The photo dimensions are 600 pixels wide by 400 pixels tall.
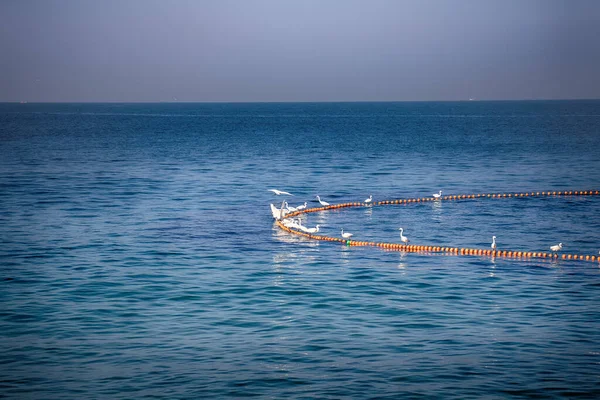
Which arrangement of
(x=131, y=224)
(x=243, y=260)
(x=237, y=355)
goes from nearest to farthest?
(x=237, y=355) < (x=243, y=260) < (x=131, y=224)

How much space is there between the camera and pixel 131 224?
4288 centimetres

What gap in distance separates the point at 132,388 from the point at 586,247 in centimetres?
2315

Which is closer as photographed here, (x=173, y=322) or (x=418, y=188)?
(x=173, y=322)

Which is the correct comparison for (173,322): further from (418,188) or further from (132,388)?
(418,188)

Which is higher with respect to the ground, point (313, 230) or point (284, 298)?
point (313, 230)

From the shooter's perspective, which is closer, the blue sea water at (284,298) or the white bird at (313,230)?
the blue sea water at (284,298)

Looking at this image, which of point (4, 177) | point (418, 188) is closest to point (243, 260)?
point (418, 188)

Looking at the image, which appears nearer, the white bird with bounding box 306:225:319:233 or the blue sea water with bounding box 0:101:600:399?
the blue sea water with bounding box 0:101:600:399

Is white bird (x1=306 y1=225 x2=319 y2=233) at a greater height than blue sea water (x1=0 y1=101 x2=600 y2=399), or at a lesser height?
greater

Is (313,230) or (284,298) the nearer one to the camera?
(284,298)

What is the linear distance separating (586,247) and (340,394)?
66.7ft

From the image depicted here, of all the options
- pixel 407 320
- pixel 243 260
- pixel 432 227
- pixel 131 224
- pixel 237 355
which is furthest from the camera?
pixel 131 224

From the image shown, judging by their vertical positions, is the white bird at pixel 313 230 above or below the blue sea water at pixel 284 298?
above

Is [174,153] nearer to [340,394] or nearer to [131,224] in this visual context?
[131,224]
